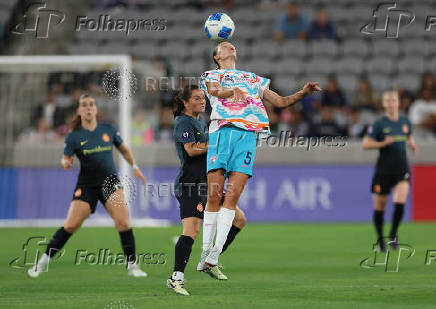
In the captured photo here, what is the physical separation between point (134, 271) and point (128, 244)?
34 cm

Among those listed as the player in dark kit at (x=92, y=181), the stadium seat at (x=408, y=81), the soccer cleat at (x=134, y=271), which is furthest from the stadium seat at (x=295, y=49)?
the soccer cleat at (x=134, y=271)

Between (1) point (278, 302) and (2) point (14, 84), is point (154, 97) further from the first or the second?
(1) point (278, 302)

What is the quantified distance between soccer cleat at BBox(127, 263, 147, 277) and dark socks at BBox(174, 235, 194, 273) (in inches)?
73.2

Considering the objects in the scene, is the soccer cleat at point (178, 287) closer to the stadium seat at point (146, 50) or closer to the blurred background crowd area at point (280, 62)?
the blurred background crowd area at point (280, 62)

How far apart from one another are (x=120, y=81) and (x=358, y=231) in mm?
6041

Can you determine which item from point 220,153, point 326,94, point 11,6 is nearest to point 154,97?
point 326,94

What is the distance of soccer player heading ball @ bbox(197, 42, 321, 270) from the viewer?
330 inches

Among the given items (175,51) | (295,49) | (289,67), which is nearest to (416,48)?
(295,49)

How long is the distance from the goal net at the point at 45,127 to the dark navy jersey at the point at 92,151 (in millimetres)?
7116

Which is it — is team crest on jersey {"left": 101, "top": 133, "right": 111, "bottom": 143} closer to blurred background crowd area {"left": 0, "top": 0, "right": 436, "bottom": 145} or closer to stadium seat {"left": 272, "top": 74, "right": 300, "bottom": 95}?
blurred background crowd area {"left": 0, "top": 0, "right": 436, "bottom": 145}

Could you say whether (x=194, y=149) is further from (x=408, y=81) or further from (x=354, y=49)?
(x=354, y=49)

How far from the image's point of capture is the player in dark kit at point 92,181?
10.2 metres

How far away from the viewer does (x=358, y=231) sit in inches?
664

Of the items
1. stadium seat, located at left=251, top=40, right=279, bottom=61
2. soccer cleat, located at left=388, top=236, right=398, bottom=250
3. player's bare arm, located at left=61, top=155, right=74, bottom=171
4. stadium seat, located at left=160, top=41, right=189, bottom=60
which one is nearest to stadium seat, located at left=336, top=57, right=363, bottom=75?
stadium seat, located at left=251, top=40, right=279, bottom=61
